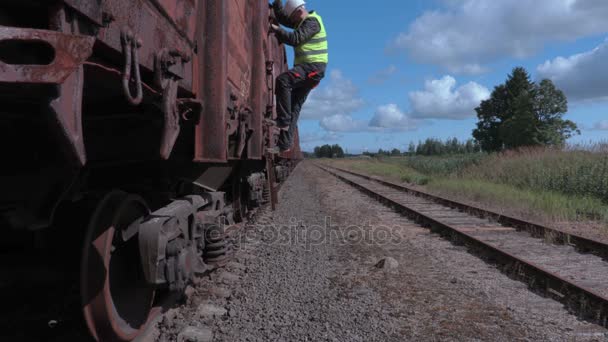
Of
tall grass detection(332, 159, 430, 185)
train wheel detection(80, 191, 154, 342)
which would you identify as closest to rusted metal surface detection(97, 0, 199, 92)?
train wheel detection(80, 191, 154, 342)

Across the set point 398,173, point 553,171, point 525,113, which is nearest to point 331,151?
point 525,113

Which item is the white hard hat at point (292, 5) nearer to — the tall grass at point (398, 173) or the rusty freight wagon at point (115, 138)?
the rusty freight wagon at point (115, 138)

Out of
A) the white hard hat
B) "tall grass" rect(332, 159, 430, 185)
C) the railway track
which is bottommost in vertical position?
"tall grass" rect(332, 159, 430, 185)

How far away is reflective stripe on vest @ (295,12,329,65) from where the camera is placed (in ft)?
17.0

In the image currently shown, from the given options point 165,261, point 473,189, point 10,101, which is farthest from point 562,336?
point 473,189

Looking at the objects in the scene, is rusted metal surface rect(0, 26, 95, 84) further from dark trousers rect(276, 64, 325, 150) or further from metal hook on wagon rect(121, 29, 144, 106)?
dark trousers rect(276, 64, 325, 150)

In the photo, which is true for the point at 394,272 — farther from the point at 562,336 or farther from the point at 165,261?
the point at 165,261

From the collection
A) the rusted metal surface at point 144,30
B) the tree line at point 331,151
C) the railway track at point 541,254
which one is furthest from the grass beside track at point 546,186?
the tree line at point 331,151

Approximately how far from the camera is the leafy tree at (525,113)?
6456 centimetres

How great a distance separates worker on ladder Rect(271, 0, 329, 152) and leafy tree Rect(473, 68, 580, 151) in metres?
62.5

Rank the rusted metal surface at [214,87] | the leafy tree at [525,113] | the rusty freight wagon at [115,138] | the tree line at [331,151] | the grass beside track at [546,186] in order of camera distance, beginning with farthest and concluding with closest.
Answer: the tree line at [331,151], the leafy tree at [525,113], the grass beside track at [546,186], the rusted metal surface at [214,87], the rusty freight wagon at [115,138]

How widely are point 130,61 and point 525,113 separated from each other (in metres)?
73.0

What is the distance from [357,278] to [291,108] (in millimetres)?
2329

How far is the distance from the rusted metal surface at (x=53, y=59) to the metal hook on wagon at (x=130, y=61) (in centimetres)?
39
